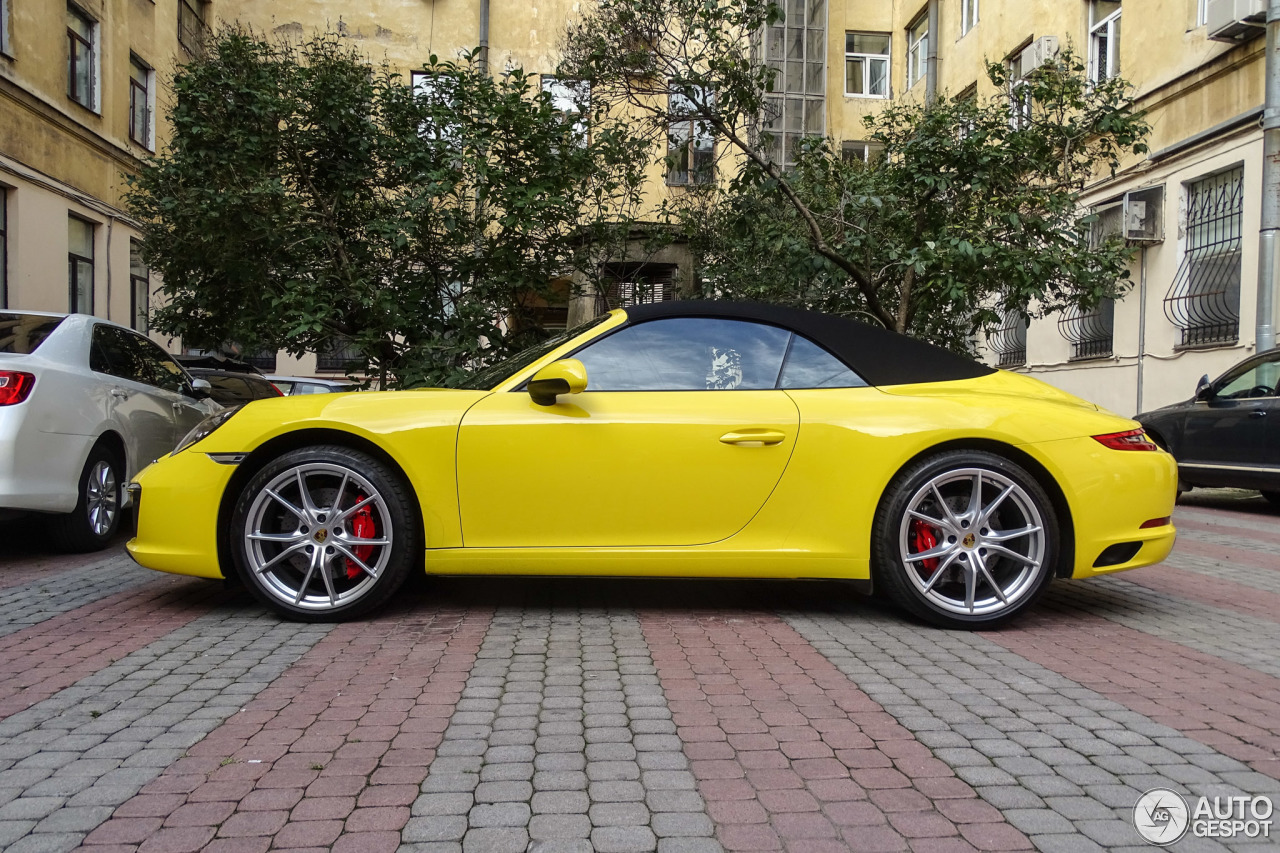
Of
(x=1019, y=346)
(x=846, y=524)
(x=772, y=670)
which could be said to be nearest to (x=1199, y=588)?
(x=846, y=524)

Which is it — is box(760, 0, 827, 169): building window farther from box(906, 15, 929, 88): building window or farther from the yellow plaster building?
box(906, 15, 929, 88): building window

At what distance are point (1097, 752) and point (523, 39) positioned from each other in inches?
876

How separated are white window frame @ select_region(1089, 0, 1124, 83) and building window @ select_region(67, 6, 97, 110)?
18.1 metres

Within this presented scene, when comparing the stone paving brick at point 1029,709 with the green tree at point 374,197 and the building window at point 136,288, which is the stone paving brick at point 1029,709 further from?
the building window at point 136,288

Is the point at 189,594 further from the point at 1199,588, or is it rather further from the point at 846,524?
the point at 1199,588

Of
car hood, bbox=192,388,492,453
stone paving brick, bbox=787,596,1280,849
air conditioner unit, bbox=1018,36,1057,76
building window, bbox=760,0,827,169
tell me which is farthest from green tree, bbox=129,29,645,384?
building window, bbox=760,0,827,169

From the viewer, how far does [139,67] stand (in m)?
21.4

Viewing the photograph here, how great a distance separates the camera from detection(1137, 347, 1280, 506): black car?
950cm

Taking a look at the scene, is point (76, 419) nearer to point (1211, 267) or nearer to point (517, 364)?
point (517, 364)

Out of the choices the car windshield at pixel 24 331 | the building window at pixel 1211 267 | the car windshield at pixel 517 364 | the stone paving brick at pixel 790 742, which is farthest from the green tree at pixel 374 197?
the building window at pixel 1211 267

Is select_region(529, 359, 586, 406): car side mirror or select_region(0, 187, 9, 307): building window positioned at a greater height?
select_region(0, 187, 9, 307): building window

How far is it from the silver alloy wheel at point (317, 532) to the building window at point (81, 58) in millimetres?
17461

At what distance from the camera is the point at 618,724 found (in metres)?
3.06

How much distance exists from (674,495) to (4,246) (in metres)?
16.3
